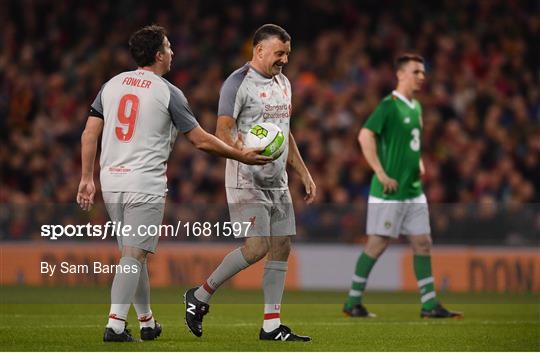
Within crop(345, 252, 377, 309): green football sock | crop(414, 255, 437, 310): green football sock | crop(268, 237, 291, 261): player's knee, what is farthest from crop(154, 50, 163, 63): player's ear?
crop(414, 255, 437, 310): green football sock

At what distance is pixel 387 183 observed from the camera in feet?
39.8

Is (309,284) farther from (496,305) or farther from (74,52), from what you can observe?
(74,52)

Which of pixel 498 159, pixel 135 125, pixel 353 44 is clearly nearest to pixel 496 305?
pixel 498 159

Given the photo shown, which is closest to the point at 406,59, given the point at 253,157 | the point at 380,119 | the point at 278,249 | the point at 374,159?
the point at 380,119

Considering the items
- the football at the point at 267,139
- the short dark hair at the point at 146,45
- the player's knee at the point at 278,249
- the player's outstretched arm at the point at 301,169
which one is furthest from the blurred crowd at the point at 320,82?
the short dark hair at the point at 146,45

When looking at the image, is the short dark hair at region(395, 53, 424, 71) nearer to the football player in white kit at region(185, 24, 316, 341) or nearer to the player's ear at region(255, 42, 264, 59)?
the football player in white kit at region(185, 24, 316, 341)

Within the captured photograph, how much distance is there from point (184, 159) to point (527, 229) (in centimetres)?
589

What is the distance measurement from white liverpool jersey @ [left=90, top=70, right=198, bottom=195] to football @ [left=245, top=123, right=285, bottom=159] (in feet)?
1.65

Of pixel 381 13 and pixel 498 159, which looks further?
pixel 381 13

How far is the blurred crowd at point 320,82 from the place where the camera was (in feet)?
63.0

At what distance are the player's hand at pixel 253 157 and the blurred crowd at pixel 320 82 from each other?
8.80 metres

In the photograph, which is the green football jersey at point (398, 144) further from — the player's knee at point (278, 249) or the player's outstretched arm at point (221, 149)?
the player's outstretched arm at point (221, 149)

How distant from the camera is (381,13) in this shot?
23.0 metres

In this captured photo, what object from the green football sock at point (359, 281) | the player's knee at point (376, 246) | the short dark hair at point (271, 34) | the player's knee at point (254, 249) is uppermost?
the short dark hair at point (271, 34)
